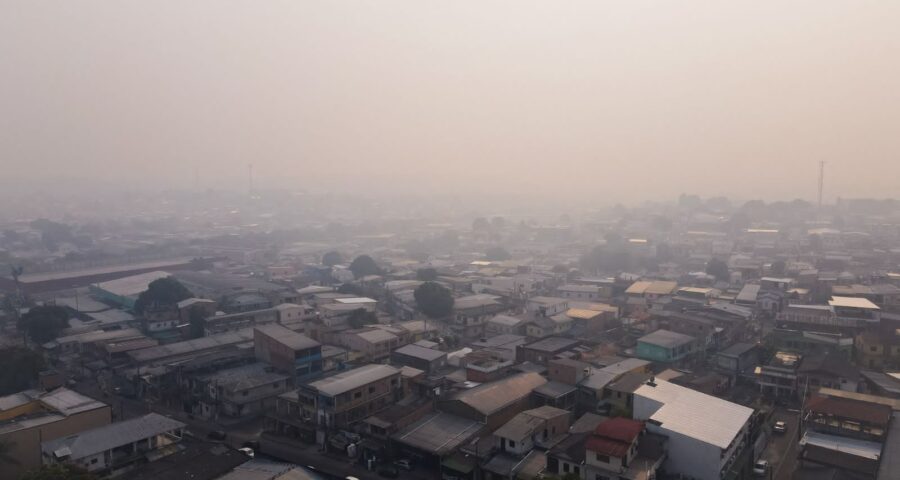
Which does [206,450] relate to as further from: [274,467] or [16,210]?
[16,210]

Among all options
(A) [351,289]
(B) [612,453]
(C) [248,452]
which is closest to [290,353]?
(C) [248,452]

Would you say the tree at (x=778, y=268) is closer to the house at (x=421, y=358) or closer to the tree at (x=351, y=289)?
the tree at (x=351, y=289)

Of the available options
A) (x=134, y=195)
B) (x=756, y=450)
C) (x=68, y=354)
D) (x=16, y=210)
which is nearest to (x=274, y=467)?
(x=756, y=450)

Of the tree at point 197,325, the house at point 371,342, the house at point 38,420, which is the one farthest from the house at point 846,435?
the tree at point 197,325

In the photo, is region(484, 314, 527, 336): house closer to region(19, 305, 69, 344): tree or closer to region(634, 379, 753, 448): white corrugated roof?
region(634, 379, 753, 448): white corrugated roof

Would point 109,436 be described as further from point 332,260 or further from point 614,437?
point 332,260

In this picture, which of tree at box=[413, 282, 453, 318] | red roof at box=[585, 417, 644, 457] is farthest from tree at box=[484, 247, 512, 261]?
red roof at box=[585, 417, 644, 457]
